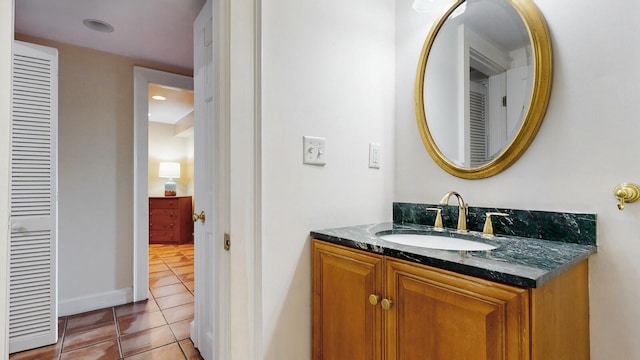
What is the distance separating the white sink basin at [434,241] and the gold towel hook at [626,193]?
407 mm

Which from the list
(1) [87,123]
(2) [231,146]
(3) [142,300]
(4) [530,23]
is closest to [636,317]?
(4) [530,23]

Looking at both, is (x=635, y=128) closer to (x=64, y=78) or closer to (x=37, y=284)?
(x=37, y=284)

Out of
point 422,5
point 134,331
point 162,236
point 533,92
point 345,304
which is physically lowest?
point 134,331

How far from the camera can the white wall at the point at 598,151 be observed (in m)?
0.91

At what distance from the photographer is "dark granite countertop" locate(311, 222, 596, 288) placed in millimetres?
669

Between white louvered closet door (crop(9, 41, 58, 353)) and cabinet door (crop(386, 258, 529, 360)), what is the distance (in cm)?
230

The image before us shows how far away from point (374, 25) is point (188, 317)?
8.05ft

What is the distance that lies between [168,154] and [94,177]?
12.9ft

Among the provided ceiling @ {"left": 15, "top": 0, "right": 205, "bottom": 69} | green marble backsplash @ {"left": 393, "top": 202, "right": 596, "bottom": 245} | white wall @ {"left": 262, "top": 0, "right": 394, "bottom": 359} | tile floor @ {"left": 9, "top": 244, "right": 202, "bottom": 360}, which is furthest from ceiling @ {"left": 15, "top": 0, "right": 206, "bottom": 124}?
tile floor @ {"left": 9, "top": 244, "right": 202, "bottom": 360}

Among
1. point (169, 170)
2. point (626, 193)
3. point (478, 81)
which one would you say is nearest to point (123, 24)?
point (478, 81)

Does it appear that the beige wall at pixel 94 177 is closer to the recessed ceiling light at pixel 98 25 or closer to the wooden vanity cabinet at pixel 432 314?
the recessed ceiling light at pixel 98 25

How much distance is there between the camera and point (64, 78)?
96.3 inches

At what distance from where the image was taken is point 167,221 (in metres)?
5.30

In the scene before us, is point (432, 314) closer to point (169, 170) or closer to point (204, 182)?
point (204, 182)
